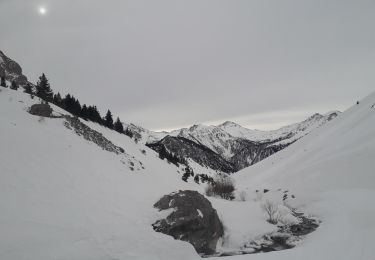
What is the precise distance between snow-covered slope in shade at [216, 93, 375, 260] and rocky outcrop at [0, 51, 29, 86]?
8908cm

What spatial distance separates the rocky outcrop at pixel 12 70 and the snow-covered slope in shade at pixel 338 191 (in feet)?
292

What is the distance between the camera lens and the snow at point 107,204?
564 inches

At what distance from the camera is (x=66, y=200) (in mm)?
19953

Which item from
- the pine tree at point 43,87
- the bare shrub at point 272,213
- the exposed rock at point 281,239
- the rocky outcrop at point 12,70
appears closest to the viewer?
the exposed rock at point 281,239

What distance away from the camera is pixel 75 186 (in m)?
23.2

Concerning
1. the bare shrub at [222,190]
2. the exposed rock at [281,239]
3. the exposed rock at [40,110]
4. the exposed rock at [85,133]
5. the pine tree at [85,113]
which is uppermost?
the pine tree at [85,113]

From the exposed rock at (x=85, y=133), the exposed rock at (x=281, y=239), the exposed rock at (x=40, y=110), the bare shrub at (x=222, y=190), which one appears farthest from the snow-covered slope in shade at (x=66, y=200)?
the bare shrub at (x=222, y=190)

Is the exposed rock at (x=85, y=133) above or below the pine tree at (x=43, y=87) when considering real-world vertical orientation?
below

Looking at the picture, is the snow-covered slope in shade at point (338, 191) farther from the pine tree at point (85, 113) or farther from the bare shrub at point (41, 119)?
the pine tree at point (85, 113)

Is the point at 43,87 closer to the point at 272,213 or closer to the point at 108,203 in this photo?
the point at 108,203

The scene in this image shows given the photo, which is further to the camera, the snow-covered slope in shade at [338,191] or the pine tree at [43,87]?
the pine tree at [43,87]

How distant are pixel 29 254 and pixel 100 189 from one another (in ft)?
43.6

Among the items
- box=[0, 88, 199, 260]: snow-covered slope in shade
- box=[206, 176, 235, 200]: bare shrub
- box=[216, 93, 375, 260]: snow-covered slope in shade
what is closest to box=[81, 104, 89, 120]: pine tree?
box=[0, 88, 199, 260]: snow-covered slope in shade

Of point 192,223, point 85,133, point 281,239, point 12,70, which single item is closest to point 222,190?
point 281,239
